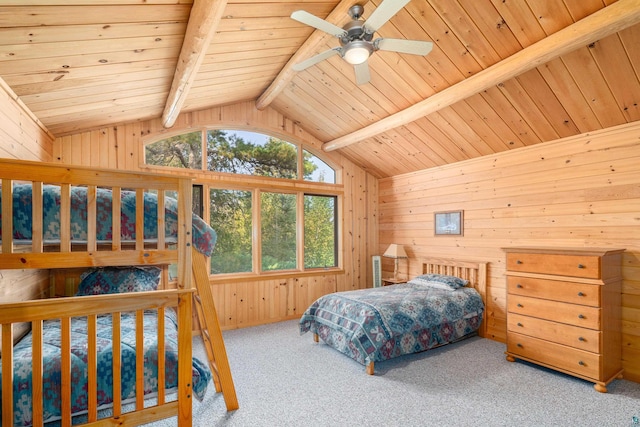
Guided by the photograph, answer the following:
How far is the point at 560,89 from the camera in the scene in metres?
2.76

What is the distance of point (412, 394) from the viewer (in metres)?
2.59

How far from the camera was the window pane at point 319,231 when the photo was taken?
Result: 16.7 ft

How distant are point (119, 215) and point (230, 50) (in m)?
1.89

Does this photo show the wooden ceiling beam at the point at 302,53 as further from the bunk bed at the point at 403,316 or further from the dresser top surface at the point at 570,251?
the dresser top surface at the point at 570,251

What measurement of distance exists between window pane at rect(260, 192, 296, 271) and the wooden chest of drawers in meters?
2.90

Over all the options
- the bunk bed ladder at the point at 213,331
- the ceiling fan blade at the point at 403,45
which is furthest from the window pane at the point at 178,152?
the ceiling fan blade at the point at 403,45

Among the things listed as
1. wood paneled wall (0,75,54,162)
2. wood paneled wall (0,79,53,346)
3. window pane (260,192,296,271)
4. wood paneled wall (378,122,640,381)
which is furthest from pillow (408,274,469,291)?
wood paneled wall (0,75,54,162)

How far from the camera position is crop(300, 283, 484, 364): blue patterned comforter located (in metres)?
3.01

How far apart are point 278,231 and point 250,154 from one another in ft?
3.85

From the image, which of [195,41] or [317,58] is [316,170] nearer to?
[317,58]

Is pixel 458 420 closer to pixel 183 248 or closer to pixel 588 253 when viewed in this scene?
pixel 588 253

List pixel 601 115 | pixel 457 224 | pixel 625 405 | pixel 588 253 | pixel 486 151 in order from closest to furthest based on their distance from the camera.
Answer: pixel 625 405
pixel 588 253
pixel 601 115
pixel 486 151
pixel 457 224

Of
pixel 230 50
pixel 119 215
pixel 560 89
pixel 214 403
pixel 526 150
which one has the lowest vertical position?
pixel 214 403

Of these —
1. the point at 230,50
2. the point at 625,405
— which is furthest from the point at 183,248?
the point at 625,405
